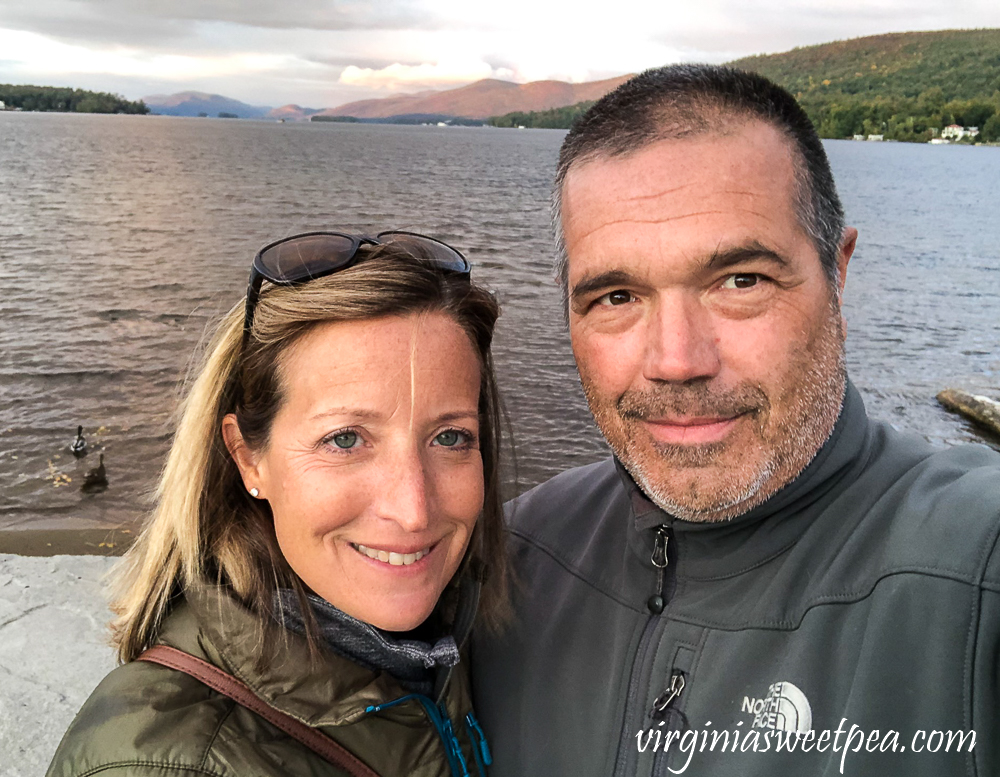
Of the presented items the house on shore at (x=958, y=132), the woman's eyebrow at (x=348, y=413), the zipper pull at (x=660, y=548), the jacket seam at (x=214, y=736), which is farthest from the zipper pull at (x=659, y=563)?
the house on shore at (x=958, y=132)

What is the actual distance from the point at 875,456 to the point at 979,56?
195052 millimetres

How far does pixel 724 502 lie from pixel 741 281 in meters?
0.70

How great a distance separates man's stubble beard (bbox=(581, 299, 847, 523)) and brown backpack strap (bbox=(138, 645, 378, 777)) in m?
1.17

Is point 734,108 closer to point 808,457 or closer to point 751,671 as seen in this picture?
point 808,457

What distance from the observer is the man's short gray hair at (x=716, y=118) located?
92.2 inches

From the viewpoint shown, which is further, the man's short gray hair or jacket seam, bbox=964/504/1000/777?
the man's short gray hair

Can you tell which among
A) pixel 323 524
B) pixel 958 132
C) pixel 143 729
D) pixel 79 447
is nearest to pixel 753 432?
pixel 323 524

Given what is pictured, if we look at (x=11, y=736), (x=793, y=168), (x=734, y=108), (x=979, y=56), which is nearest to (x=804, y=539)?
(x=793, y=168)

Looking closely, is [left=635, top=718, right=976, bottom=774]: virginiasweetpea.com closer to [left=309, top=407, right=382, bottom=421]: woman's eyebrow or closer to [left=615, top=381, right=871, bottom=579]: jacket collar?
[left=615, top=381, right=871, bottom=579]: jacket collar

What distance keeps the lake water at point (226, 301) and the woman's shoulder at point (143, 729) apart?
133 cm

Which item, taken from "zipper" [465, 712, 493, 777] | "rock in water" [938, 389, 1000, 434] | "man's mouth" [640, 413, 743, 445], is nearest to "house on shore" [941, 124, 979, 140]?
"rock in water" [938, 389, 1000, 434]

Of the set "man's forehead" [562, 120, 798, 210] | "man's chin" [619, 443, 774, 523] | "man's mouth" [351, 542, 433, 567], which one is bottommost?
"man's mouth" [351, 542, 433, 567]

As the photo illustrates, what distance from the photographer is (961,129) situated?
138 m

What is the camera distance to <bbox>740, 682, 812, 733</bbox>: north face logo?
1.77 metres
